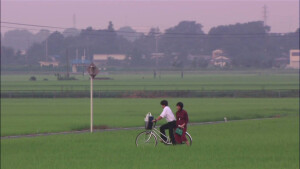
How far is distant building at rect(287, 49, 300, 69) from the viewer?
9750 centimetres

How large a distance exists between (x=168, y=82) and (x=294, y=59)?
1920cm

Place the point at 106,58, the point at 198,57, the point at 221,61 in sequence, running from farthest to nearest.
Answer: the point at 198,57 → the point at 221,61 → the point at 106,58

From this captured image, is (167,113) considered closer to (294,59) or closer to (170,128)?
(170,128)

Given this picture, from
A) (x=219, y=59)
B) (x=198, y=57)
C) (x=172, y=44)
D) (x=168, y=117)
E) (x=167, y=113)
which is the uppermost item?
(x=172, y=44)

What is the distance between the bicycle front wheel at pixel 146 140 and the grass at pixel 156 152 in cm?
33

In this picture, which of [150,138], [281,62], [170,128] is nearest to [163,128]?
[170,128]

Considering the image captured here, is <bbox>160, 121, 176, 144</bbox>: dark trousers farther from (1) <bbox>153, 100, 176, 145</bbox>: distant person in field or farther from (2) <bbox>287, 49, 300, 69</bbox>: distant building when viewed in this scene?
(2) <bbox>287, 49, 300, 69</bbox>: distant building

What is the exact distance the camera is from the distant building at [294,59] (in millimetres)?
97500

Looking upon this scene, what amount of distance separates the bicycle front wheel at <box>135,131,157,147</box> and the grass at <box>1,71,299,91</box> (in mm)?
52853

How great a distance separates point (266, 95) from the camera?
61.9 metres

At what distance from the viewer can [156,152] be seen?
18.2 m

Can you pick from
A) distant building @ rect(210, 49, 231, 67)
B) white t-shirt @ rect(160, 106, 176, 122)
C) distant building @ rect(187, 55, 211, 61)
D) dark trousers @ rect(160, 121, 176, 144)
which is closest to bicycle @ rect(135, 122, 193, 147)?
dark trousers @ rect(160, 121, 176, 144)

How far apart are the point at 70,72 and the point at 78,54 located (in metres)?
10.4

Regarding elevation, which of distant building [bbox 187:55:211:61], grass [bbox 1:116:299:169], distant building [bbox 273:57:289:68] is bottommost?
grass [bbox 1:116:299:169]
